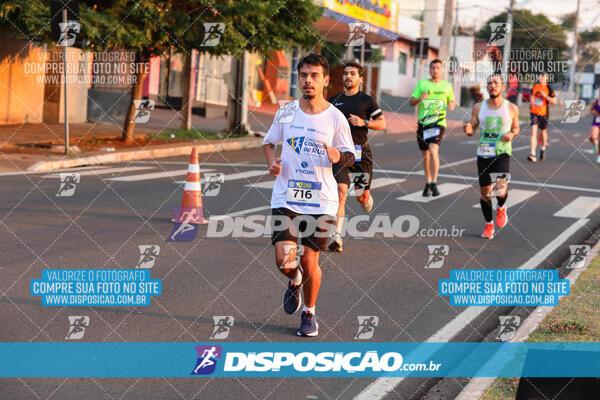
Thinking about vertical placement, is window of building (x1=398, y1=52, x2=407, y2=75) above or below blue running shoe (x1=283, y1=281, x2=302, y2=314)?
above

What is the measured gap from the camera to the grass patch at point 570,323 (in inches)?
203

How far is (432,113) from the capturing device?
14148 millimetres

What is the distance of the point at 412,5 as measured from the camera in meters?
61.4

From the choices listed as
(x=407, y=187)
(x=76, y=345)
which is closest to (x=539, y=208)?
(x=407, y=187)

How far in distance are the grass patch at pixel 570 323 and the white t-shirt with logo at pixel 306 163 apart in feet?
5.78

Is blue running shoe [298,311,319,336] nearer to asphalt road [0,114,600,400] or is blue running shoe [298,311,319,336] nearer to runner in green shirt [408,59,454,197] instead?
asphalt road [0,114,600,400]

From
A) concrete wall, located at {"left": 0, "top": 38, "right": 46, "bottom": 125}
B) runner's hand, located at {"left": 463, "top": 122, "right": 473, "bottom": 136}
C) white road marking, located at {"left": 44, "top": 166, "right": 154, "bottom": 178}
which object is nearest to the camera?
runner's hand, located at {"left": 463, "top": 122, "right": 473, "bottom": 136}

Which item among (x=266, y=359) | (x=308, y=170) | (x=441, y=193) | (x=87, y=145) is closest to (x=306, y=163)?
(x=308, y=170)

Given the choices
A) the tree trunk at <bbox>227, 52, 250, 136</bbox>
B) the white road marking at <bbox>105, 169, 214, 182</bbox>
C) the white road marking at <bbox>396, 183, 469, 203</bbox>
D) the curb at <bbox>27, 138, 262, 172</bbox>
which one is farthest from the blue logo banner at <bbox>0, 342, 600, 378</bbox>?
the tree trunk at <bbox>227, 52, 250, 136</bbox>

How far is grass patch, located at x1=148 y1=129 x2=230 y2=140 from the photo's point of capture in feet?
77.8

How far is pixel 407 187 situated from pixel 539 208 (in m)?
2.64

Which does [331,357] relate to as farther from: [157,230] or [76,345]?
[157,230]

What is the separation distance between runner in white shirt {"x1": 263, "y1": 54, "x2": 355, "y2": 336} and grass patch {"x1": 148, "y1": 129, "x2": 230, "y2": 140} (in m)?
17.3

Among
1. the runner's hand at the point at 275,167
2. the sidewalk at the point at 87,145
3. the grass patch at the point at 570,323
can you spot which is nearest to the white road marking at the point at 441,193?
the grass patch at the point at 570,323
